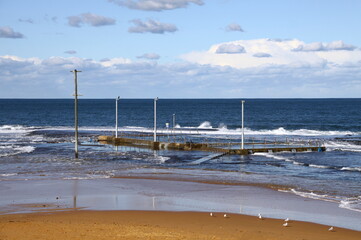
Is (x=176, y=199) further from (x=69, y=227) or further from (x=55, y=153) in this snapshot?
(x=55, y=153)

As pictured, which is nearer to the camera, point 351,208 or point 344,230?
point 344,230

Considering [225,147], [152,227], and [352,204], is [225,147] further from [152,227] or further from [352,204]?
[152,227]

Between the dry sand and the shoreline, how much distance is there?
1.05 meters

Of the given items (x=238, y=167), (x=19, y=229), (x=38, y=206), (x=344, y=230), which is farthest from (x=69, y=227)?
(x=238, y=167)

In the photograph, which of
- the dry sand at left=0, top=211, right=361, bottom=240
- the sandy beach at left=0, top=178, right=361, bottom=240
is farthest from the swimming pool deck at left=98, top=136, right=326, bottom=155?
the dry sand at left=0, top=211, right=361, bottom=240

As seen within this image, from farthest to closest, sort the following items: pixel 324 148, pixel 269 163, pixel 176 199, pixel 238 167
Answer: pixel 324 148 < pixel 269 163 < pixel 238 167 < pixel 176 199

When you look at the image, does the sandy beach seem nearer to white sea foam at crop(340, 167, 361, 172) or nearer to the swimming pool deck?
white sea foam at crop(340, 167, 361, 172)

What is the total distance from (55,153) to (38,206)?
88.1 ft

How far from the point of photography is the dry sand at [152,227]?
53.9ft

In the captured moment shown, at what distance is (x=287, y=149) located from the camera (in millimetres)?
50281

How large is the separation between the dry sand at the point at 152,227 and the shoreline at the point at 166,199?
3.43ft

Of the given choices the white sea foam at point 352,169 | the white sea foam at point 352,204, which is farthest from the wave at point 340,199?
the white sea foam at point 352,169

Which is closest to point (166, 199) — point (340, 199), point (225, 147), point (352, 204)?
point (340, 199)

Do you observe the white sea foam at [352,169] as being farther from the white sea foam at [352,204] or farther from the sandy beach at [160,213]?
the white sea foam at [352,204]
